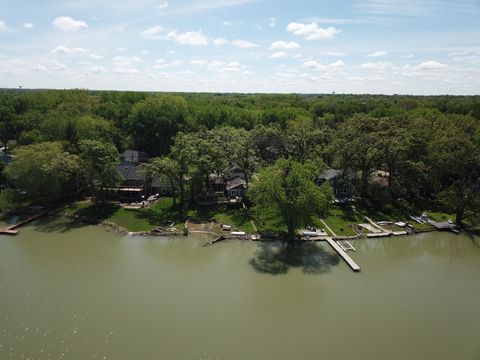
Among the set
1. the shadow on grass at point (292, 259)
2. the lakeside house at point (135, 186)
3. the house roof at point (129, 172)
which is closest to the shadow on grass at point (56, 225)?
the lakeside house at point (135, 186)

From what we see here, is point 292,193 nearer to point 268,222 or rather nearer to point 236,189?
point 268,222

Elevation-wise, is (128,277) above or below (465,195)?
below

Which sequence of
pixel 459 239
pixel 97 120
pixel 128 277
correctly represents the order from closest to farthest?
1. pixel 128 277
2. pixel 459 239
3. pixel 97 120

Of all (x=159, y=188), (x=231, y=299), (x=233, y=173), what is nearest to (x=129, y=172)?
(x=159, y=188)

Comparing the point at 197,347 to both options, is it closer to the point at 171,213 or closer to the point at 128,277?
the point at 128,277

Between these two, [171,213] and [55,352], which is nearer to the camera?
[55,352]

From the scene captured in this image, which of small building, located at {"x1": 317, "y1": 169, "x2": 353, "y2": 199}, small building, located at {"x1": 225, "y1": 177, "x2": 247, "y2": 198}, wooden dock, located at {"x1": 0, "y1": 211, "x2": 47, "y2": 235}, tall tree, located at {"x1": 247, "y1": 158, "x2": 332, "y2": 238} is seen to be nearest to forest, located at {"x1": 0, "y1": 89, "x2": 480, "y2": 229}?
tall tree, located at {"x1": 247, "y1": 158, "x2": 332, "y2": 238}

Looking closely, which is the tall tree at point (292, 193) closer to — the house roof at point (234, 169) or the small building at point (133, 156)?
the house roof at point (234, 169)

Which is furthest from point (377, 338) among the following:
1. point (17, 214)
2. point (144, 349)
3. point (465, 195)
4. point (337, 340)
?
point (17, 214)
